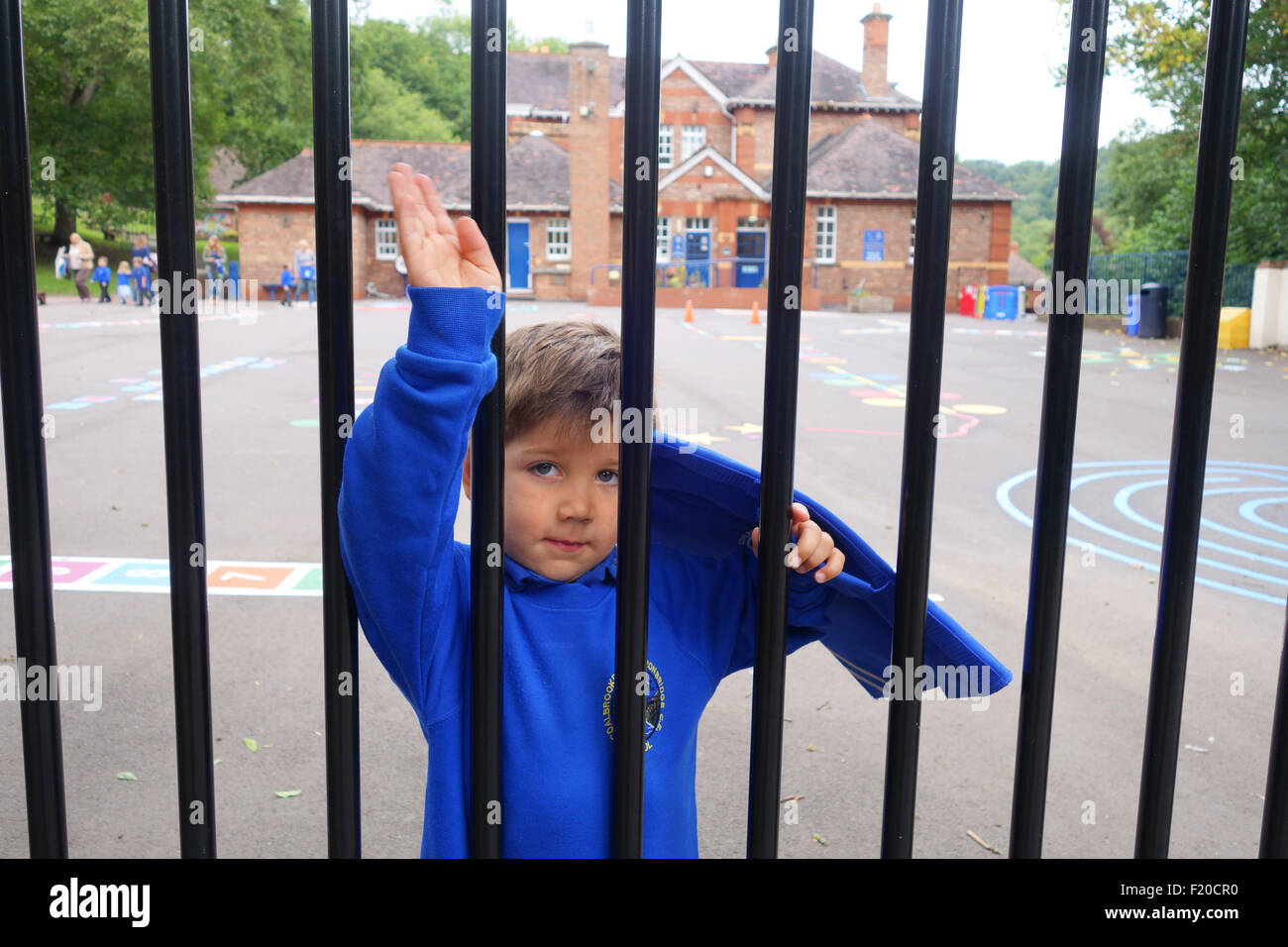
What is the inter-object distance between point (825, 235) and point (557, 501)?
1580 inches

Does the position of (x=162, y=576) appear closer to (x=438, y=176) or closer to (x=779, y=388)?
(x=779, y=388)

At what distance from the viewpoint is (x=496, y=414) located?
1158mm

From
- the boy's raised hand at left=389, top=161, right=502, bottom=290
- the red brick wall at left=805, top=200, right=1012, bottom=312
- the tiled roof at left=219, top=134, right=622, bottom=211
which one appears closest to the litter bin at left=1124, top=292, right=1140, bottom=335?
the red brick wall at left=805, top=200, right=1012, bottom=312

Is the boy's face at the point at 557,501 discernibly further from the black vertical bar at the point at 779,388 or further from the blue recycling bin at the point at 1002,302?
the blue recycling bin at the point at 1002,302

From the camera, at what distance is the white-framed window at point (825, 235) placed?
131 ft

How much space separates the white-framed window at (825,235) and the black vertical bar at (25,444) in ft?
132

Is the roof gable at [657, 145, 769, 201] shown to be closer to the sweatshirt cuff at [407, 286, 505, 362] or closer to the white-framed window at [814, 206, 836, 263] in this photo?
the white-framed window at [814, 206, 836, 263]

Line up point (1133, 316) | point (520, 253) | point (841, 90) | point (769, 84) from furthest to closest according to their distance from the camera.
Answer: point (841, 90)
point (769, 84)
point (520, 253)
point (1133, 316)

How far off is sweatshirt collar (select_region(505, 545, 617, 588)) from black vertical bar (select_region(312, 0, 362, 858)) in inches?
15.8

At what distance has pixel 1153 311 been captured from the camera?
71.4ft

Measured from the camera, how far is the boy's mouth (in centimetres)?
162

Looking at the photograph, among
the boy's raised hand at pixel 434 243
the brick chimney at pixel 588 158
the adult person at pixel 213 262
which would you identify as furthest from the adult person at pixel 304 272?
the boy's raised hand at pixel 434 243

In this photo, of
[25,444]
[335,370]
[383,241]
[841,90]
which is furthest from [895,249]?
[25,444]
